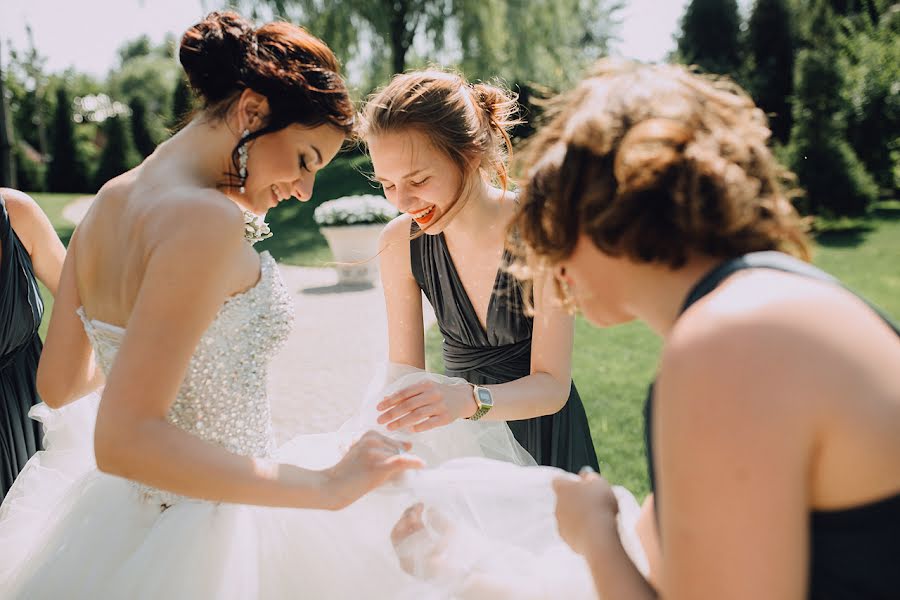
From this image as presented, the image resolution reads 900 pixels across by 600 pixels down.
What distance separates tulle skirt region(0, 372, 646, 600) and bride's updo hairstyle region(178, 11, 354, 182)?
93 cm

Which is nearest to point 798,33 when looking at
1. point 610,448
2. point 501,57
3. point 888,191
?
point 888,191

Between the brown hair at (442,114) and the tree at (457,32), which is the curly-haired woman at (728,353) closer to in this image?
the brown hair at (442,114)

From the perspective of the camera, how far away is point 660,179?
47.6 inches

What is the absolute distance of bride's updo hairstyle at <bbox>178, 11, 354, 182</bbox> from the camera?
1.80 metres

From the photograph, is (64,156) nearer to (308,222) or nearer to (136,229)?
(308,222)

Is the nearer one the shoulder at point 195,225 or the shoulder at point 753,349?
the shoulder at point 753,349

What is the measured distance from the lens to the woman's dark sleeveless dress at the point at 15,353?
308cm

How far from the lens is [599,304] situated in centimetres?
143

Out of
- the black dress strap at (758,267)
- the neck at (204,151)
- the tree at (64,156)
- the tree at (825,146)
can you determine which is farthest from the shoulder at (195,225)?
the tree at (64,156)

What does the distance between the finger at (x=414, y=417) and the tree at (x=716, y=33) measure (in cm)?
3101

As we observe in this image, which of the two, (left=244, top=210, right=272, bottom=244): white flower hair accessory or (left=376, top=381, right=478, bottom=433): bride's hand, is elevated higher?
(left=244, top=210, right=272, bottom=244): white flower hair accessory

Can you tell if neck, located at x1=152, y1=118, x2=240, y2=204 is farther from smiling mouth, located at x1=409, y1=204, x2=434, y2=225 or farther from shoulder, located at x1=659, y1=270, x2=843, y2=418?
shoulder, located at x1=659, y1=270, x2=843, y2=418

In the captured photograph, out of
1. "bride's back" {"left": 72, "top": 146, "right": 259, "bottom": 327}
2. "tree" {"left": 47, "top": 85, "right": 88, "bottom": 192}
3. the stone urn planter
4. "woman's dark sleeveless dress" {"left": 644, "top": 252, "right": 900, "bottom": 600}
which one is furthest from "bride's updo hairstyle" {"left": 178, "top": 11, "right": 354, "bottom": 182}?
"tree" {"left": 47, "top": 85, "right": 88, "bottom": 192}

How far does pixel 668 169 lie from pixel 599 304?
12.8 inches
